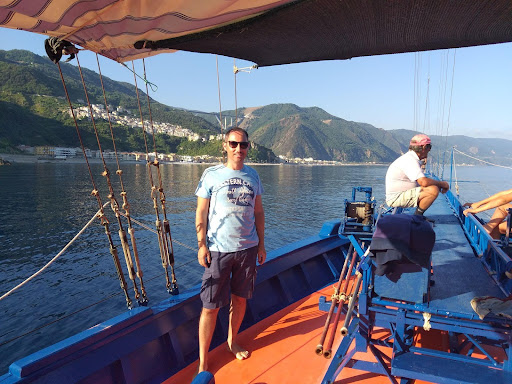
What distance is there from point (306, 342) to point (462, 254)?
2035 millimetres

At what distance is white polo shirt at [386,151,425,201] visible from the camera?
4133 mm

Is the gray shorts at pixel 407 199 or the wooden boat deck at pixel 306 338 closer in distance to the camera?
the wooden boat deck at pixel 306 338

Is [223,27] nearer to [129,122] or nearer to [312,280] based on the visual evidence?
[312,280]

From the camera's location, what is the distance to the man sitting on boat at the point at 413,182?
13.6ft

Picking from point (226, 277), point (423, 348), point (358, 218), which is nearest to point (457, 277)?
point (423, 348)

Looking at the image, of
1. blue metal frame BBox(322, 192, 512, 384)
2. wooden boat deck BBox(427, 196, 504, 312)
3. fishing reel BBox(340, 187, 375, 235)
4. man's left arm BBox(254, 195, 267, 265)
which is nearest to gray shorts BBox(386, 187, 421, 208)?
fishing reel BBox(340, 187, 375, 235)

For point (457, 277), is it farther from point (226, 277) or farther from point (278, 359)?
point (226, 277)

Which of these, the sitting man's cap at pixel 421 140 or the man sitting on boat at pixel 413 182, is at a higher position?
the sitting man's cap at pixel 421 140

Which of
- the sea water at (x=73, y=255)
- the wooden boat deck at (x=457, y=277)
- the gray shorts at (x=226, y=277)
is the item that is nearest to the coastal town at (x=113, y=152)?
the sea water at (x=73, y=255)

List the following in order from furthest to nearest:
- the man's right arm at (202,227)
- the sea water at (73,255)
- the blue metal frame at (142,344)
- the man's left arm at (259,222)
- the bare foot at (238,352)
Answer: the sea water at (73,255), the bare foot at (238,352), the man's left arm at (259,222), the man's right arm at (202,227), the blue metal frame at (142,344)

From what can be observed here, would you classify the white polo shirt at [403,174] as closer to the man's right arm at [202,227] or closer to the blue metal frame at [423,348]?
the blue metal frame at [423,348]

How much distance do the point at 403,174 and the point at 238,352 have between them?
9.83 ft

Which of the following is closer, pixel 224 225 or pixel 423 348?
pixel 423 348

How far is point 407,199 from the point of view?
448cm
